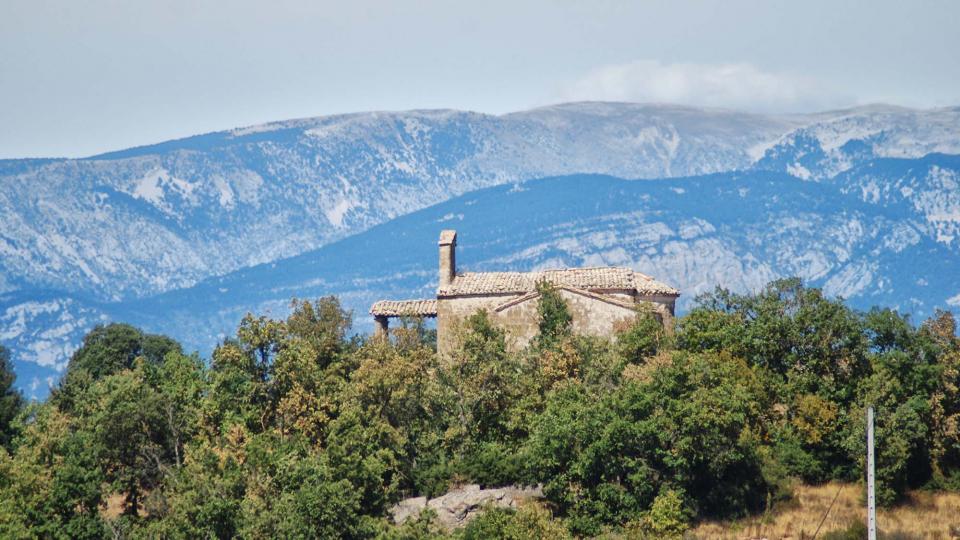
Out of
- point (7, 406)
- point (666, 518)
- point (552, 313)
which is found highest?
point (552, 313)

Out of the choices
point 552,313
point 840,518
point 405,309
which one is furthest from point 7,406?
point 840,518

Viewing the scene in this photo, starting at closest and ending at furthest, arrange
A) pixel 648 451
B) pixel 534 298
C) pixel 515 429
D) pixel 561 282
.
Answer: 1. pixel 648 451
2. pixel 515 429
3. pixel 534 298
4. pixel 561 282

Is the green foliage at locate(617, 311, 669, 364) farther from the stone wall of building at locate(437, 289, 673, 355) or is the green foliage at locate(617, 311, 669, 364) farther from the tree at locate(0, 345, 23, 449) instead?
the tree at locate(0, 345, 23, 449)

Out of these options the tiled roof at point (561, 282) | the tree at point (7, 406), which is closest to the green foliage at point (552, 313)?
the tiled roof at point (561, 282)

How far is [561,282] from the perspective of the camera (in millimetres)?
73188

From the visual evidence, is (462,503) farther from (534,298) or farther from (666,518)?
(534,298)

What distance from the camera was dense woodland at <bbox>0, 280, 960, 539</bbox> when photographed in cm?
5609

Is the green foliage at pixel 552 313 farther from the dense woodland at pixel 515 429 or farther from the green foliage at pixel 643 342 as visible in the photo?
the green foliage at pixel 643 342

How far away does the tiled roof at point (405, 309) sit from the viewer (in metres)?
77.8

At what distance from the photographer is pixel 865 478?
199ft

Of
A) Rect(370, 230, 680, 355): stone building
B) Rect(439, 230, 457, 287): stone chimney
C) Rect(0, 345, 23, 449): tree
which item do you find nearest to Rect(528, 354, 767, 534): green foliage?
Rect(370, 230, 680, 355): stone building

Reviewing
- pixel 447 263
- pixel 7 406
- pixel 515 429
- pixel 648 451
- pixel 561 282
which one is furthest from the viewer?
pixel 7 406

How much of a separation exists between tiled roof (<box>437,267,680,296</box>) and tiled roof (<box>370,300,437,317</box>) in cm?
245

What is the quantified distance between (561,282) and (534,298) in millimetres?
2249
